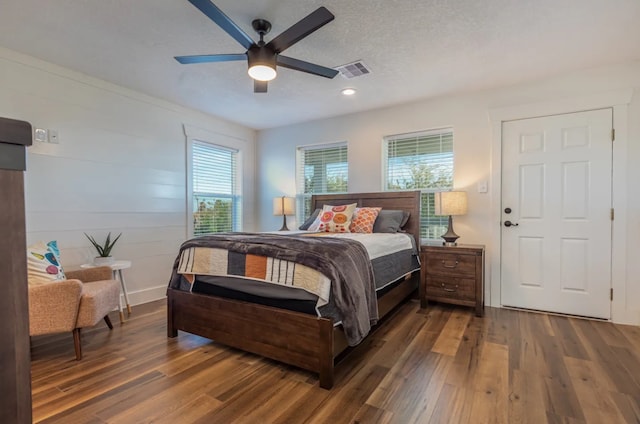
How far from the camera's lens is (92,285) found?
8.39ft

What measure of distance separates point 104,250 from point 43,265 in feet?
2.32

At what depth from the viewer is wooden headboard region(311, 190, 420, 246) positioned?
146 inches

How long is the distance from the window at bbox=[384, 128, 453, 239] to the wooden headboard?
0.21 meters

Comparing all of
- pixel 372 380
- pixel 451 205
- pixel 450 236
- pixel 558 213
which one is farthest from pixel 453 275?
pixel 372 380

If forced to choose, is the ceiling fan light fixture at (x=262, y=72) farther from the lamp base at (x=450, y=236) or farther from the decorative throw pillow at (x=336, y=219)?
the lamp base at (x=450, y=236)

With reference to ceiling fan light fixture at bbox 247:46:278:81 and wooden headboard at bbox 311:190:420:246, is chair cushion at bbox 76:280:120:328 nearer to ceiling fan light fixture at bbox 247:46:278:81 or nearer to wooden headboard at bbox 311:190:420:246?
ceiling fan light fixture at bbox 247:46:278:81

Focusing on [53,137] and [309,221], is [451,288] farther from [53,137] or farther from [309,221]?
[53,137]

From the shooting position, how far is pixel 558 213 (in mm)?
3121

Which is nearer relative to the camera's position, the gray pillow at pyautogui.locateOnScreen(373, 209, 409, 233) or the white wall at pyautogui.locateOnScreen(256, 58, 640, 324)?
the white wall at pyautogui.locateOnScreen(256, 58, 640, 324)

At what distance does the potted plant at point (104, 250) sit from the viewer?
2.98m

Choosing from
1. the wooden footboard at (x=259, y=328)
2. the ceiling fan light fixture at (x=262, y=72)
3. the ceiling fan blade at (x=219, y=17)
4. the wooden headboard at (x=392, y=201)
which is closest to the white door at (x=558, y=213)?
the wooden headboard at (x=392, y=201)

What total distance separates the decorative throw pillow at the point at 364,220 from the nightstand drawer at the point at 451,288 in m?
0.82

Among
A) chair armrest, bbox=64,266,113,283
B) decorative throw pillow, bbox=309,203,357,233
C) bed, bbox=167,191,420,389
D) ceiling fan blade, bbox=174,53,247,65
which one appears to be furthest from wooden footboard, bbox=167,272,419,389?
ceiling fan blade, bbox=174,53,247,65

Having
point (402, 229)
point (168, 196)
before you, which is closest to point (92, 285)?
point (168, 196)
